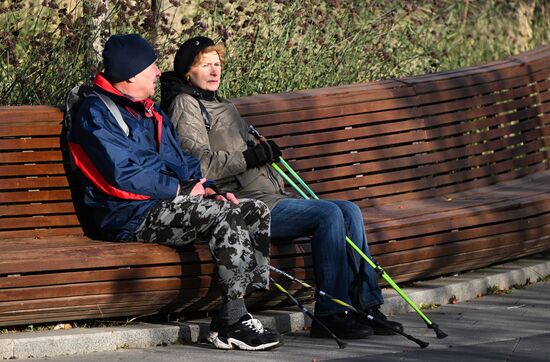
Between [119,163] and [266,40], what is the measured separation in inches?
158

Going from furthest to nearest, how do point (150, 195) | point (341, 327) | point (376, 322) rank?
point (376, 322) → point (341, 327) → point (150, 195)

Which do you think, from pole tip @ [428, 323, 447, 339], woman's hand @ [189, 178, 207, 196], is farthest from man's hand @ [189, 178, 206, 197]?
pole tip @ [428, 323, 447, 339]

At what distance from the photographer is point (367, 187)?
880 centimetres

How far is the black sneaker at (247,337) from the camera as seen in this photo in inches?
270

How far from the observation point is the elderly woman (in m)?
7.30

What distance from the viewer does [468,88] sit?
948 centimetres

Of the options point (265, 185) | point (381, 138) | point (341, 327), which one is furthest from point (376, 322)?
point (381, 138)

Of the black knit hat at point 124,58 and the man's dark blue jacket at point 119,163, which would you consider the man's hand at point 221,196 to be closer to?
the man's dark blue jacket at point 119,163

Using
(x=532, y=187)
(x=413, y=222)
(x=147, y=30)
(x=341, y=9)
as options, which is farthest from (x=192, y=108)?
(x=341, y=9)

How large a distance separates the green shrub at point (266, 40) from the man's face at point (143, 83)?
163cm

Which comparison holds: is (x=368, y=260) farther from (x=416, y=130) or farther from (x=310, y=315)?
→ (x=416, y=130)

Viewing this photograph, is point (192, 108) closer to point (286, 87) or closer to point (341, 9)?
point (286, 87)

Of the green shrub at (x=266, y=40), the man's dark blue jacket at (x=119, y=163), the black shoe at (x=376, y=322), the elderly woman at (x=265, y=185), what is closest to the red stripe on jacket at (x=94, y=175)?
the man's dark blue jacket at (x=119, y=163)

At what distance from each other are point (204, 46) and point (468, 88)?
2458 millimetres
